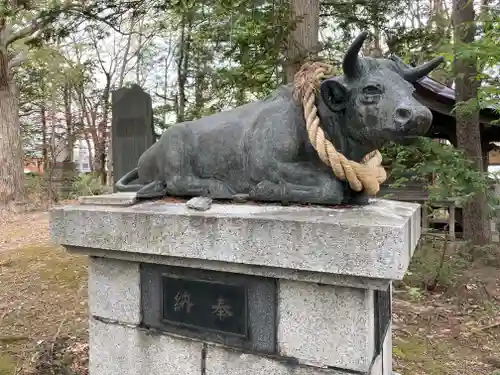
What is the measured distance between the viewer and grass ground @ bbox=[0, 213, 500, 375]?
373 cm

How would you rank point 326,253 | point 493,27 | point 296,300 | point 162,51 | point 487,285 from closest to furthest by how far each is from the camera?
point 326,253 → point 296,300 → point 493,27 → point 487,285 → point 162,51

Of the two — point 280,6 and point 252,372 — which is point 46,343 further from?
point 280,6

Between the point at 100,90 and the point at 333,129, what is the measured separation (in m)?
18.5

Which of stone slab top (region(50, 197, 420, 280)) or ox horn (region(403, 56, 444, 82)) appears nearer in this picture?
stone slab top (region(50, 197, 420, 280))

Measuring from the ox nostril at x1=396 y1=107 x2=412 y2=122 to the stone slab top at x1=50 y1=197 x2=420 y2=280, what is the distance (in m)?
0.45

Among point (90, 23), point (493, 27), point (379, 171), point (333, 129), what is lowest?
point (379, 171)

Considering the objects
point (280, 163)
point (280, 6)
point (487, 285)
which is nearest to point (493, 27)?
point (280, 6)

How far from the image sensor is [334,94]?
2053 millimetres

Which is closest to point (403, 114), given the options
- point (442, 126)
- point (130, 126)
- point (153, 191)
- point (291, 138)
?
point (291, 138)

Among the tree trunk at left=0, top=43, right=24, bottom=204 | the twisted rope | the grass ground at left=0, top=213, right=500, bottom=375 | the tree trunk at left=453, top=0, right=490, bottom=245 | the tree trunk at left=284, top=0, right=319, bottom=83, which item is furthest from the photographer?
the tree trunk at left=0, top=43, right=24, bottom=204

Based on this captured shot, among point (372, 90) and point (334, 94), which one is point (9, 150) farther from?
point (372, 90)

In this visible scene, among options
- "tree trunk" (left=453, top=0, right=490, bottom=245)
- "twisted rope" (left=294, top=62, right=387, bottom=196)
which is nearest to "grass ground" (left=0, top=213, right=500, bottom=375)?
"tree trunk" (left=453, top=0, right=490, bottom=245)

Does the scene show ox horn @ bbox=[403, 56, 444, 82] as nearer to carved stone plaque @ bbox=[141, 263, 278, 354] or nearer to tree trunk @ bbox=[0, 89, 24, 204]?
carved stone plaque @ bbox=[141, 263, 278, 354]

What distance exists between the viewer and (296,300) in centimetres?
195
